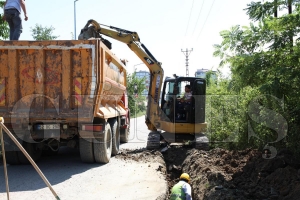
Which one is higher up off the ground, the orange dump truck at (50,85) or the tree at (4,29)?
the tree at (4,29)

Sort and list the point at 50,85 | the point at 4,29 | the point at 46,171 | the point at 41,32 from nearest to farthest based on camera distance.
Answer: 1. the point at 50,85
2. the point at 46,171
3. the point at 4,29
4. the point at 41,32

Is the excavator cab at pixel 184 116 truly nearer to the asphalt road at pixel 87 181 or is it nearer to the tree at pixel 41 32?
the asphalt road at pixel 87 181

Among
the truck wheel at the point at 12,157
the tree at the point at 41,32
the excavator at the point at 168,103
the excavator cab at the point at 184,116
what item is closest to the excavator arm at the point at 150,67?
the excavator at the point at 168,103

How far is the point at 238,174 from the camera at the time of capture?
691 centimetres

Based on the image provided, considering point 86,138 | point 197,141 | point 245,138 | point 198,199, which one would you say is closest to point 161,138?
point 197,141

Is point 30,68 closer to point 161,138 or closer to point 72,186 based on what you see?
point 72,186

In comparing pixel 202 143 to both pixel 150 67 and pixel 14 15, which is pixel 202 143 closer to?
pixel 150 67

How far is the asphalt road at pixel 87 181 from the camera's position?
6145 mm

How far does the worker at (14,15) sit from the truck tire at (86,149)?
124 inches

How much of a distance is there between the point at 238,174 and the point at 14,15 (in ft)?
21.1

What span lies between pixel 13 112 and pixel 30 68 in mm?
1017

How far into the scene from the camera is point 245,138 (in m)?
9.74

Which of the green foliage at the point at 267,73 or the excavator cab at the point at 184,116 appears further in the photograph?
the excavator cab at the point at 184,116

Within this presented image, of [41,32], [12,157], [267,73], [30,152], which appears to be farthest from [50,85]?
[41,32]
